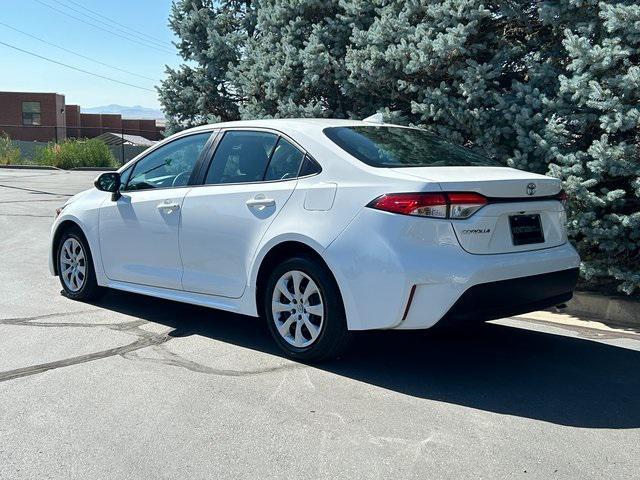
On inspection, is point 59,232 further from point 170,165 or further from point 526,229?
point 526,229

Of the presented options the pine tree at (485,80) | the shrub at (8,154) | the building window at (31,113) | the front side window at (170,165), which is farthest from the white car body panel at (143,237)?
the building window at (31,113)

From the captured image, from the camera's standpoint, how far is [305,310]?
510cm

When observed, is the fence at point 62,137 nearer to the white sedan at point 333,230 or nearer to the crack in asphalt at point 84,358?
the white sedan at point 333,230

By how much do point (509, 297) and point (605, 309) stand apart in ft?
8.21

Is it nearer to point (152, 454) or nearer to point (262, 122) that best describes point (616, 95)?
point (262, 122)

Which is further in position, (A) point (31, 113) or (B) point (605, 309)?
→ (A) point (31, 113)

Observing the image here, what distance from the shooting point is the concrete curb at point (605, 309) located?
6613mm

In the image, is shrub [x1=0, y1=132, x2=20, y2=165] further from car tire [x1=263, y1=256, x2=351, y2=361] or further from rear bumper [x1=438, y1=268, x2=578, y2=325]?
rear bumper [x1=438, y1=268, x2=578, y2=325]

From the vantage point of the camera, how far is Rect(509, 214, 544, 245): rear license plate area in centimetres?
483

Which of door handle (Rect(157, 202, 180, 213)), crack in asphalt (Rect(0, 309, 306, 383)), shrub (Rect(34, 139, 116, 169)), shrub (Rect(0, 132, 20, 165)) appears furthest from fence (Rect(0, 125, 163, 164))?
door handle (Rect(157, 202, 180, 213))

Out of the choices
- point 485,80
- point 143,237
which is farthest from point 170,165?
point 485,80

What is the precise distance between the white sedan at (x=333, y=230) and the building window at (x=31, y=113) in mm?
52422

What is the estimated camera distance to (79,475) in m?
3.50

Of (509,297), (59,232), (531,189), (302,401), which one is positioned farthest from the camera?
(59,232)
